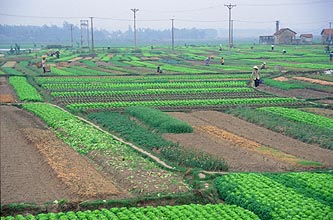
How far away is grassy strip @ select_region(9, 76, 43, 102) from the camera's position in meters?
29.2

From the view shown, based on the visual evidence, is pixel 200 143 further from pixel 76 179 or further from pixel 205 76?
pixel 205 76

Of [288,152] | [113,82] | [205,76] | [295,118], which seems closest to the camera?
[288,152]

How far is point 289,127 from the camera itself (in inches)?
860

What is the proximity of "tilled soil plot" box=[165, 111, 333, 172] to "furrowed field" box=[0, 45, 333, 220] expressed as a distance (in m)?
0.05

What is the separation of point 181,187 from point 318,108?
51.4 feet

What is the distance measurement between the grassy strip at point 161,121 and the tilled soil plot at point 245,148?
537 millimetres

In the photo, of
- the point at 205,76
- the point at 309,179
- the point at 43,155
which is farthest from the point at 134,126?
the point at 205,76

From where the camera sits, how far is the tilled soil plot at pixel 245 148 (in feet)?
54.9

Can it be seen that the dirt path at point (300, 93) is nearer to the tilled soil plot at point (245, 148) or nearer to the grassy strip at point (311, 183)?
the tilled soil plot at point (245, 148)

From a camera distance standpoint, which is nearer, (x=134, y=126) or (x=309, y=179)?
(x=309, y=179)

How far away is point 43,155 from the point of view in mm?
17141

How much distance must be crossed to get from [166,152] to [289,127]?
715 centimetres

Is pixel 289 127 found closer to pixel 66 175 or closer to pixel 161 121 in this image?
pixel 161 121

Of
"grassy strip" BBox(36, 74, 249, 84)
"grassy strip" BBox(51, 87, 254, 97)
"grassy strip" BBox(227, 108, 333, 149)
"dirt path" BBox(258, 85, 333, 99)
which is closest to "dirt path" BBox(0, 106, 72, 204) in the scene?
"grassy strip" BBox(51, 87, 254, 97)
